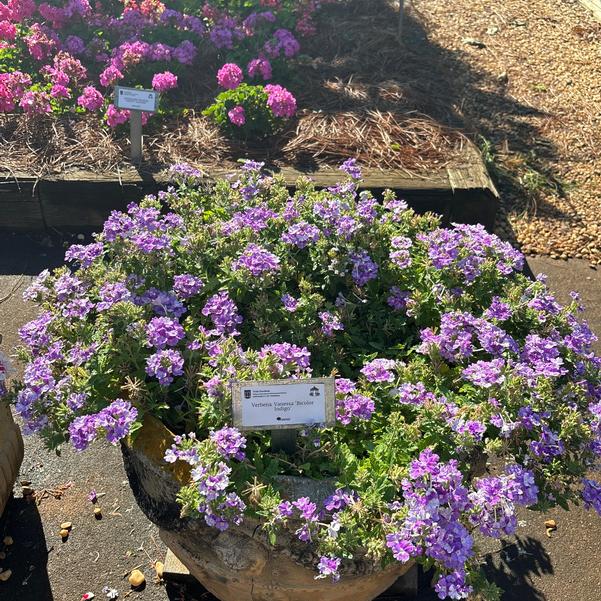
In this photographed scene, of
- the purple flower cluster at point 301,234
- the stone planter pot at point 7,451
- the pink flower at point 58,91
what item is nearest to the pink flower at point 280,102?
the pink flower at point 58,91

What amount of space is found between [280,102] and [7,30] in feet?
7.61

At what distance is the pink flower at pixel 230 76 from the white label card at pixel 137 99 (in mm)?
978

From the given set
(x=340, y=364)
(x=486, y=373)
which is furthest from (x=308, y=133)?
(x=486, y=373)

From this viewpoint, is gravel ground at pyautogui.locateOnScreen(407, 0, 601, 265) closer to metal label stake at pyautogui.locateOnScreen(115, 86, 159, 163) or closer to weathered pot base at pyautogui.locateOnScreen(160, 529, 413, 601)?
metal label stake at pyautogui.locateOnScreen(115, 86, 159, 163)

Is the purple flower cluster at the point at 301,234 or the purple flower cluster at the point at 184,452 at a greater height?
the purple flower cluster at the point at 301,234

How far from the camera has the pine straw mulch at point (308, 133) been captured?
4512 mm

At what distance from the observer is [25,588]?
2736mm

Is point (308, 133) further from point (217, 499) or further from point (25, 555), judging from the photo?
point (217, 499)

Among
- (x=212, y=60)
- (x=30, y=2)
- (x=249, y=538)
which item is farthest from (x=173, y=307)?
(x=30, y=2)

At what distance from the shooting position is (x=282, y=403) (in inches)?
73.7

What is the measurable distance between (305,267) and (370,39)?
4399 millimetres

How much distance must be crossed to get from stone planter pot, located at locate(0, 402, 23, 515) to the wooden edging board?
198 centimetres

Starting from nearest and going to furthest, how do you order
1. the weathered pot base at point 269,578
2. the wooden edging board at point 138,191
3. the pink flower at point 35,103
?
the weathered pot base at point 269,578
the wooden edging board at point 138,191
the pink flower at point 35,103

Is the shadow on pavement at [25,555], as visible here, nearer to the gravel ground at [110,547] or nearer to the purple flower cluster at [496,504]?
the gravel ground at [110,547]
